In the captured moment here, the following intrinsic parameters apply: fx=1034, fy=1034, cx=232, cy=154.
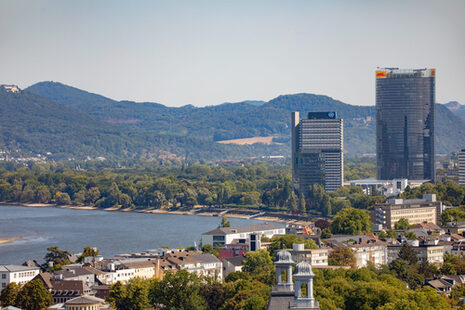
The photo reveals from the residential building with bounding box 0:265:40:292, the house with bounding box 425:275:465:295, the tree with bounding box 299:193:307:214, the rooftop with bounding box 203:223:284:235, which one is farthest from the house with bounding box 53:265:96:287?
the tree with bounding box 299:193:307:214

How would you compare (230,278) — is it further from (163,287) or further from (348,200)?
(348,200)

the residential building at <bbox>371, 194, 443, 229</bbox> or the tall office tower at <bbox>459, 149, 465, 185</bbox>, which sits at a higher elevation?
the tall office tower at <bbox>459, 149, 465, 185</bbox>

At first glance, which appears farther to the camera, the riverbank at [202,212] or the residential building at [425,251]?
the riverbank at [202,212]

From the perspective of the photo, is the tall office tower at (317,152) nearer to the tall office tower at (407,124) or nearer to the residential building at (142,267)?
the tall office tower at (407,124)

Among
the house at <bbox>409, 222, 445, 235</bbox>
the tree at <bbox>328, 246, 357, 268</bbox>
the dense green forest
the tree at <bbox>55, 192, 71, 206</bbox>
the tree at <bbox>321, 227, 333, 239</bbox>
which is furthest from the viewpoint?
the tree at <bbox>55, 192, 71, 206</bbox>

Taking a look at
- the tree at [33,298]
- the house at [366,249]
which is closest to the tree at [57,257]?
the tree at [33,298]

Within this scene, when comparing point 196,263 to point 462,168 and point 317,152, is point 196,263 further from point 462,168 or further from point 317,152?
point 462,168

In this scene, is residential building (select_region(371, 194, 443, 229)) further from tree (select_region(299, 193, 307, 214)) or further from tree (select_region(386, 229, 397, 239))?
tree (select_region(299, 193, 307, 214))
